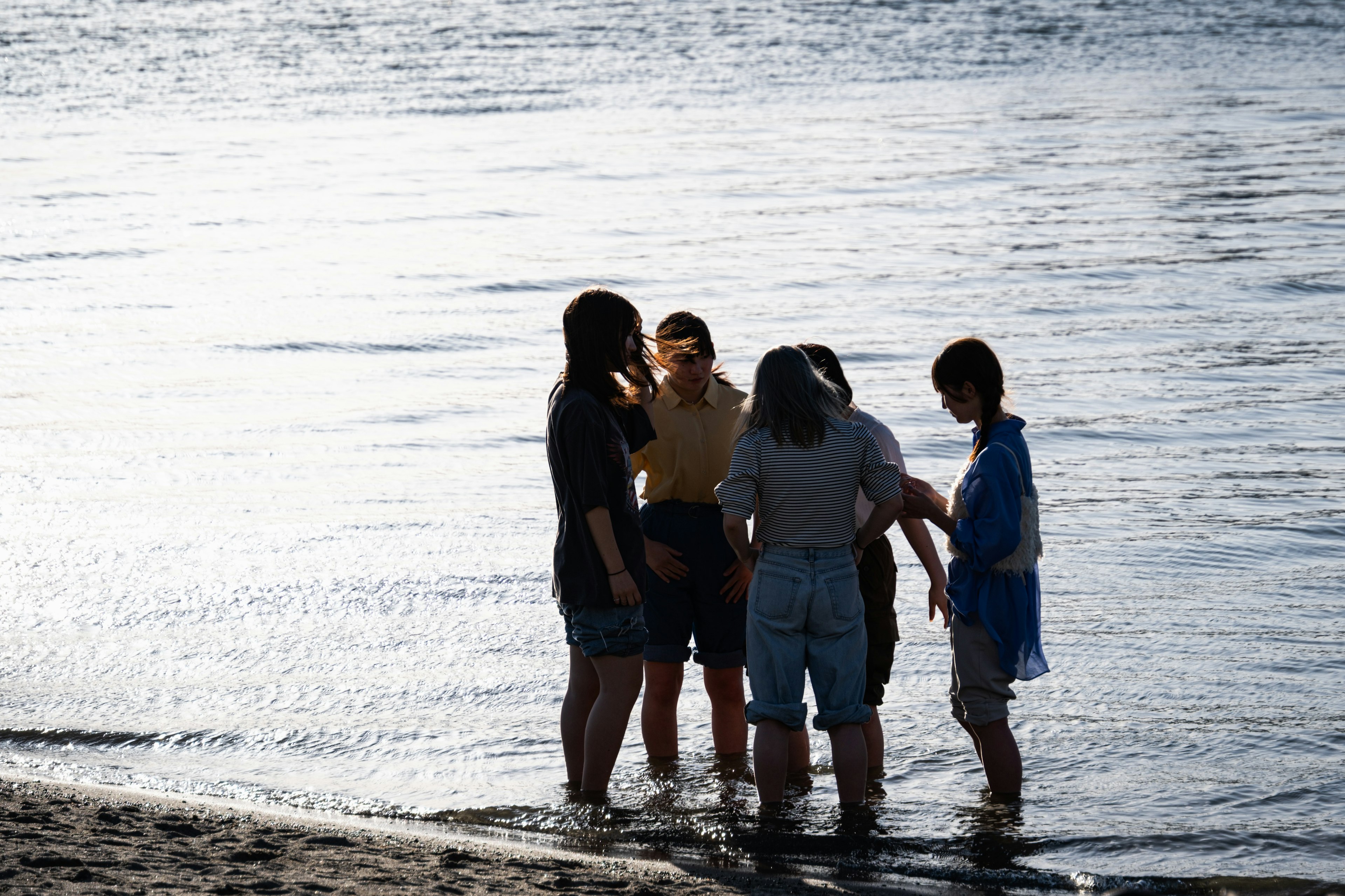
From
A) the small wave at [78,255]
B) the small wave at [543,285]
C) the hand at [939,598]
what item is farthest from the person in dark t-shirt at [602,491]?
the small wave at [78,255]

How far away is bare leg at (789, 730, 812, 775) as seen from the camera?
5.23m

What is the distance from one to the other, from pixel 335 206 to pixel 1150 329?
12660mm

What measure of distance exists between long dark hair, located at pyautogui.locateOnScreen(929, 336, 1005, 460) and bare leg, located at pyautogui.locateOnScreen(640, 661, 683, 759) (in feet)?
4.86

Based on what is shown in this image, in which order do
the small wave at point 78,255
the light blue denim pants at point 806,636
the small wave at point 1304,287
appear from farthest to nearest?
the small wave at point 78,255
the small wave at point 1304,287
the light blue denim pants at point 806,636

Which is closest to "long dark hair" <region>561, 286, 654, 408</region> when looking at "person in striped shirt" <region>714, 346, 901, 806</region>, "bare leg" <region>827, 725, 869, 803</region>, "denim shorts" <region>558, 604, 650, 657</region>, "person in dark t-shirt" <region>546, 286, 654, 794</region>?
"person in dark t-shirt" <region>546, 286, 654, 794</region>

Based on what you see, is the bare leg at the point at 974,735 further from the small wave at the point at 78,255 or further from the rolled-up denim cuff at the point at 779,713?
the small wave at the point at 78,255

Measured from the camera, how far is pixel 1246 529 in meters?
8.06

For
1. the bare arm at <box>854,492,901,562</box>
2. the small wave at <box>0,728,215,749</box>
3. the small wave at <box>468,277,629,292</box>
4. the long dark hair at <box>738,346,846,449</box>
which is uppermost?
the small wave at <box>468,277,629,292</box>

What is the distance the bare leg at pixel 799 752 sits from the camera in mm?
5234

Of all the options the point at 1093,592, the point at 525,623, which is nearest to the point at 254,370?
the point at 525,623

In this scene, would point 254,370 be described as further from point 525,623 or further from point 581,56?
point 581,56

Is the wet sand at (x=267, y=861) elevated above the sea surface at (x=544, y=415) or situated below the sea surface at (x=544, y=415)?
below

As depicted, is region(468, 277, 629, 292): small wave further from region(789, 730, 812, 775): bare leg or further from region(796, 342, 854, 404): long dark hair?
region(796, 342, 854, 404): long dark hair

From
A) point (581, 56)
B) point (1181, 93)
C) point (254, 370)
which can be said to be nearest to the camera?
point (254, 370)
